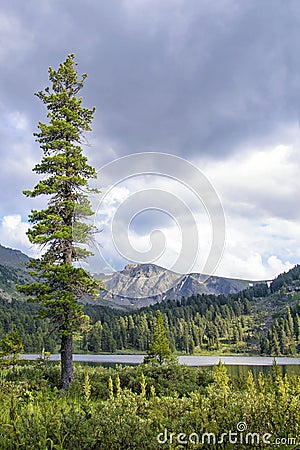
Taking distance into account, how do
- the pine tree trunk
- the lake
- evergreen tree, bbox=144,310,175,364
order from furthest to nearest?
1. the lake
2. evergreen tree, bbox=144,310,175,364
3. the pine tree trunk

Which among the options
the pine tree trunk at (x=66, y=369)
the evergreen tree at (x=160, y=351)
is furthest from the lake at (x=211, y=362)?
the pine tree trunk at (x=66, y=369)

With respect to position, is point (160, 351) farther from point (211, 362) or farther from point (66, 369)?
point (211, 362)

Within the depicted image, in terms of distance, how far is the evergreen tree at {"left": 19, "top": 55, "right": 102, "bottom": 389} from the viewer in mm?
18875

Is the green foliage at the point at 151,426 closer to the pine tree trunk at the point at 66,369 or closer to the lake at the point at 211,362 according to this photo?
the pine tree trunk at the point at 66,369

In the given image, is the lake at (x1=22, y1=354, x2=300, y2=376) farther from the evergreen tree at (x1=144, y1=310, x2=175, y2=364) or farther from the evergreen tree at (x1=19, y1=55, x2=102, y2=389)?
the evergreen tree at (x1=19, y1=55, x2=102, y2=389)

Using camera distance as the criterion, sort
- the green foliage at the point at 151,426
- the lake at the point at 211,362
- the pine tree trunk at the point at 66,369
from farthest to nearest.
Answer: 1. the lake at the point at 211,362
2. the pine tree trunk at the point at 66,369
3. the green foliage at the point at 151,426

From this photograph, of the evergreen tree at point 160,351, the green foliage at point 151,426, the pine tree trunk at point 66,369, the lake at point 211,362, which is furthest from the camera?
the lake at point 211,362

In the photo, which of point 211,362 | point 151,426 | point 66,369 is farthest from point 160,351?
point 211,362

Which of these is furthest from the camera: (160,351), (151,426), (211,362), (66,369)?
(211,362)

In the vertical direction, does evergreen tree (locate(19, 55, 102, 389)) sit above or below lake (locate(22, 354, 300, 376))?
above

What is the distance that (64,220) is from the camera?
2103cm

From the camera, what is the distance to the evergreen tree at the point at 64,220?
18.9m

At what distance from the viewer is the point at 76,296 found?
67.2 ft

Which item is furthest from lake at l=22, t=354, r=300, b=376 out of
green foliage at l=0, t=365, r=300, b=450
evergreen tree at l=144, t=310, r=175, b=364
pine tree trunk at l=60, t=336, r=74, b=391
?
green foliage at l=0, t=365, r=300, b=450
